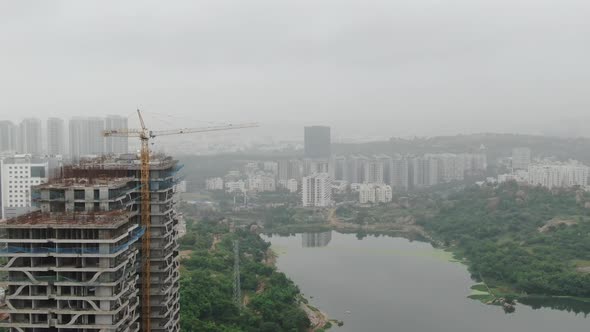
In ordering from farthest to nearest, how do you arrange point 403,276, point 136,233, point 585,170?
1. point 585,170
2. point 403,276
3. point 136,233

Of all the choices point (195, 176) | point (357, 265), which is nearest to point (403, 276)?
point (357, 265)

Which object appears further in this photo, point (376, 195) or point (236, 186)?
point (236, 186)

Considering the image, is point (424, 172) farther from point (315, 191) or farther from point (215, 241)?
point (215, 241)

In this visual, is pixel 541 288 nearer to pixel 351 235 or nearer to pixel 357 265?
pixel 357 265

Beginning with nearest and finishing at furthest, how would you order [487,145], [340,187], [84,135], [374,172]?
[84,135]
[340,187]
[374,172]
[487,145]

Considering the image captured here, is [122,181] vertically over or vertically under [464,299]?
over

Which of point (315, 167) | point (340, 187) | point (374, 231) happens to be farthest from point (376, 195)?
point (315, 167)
